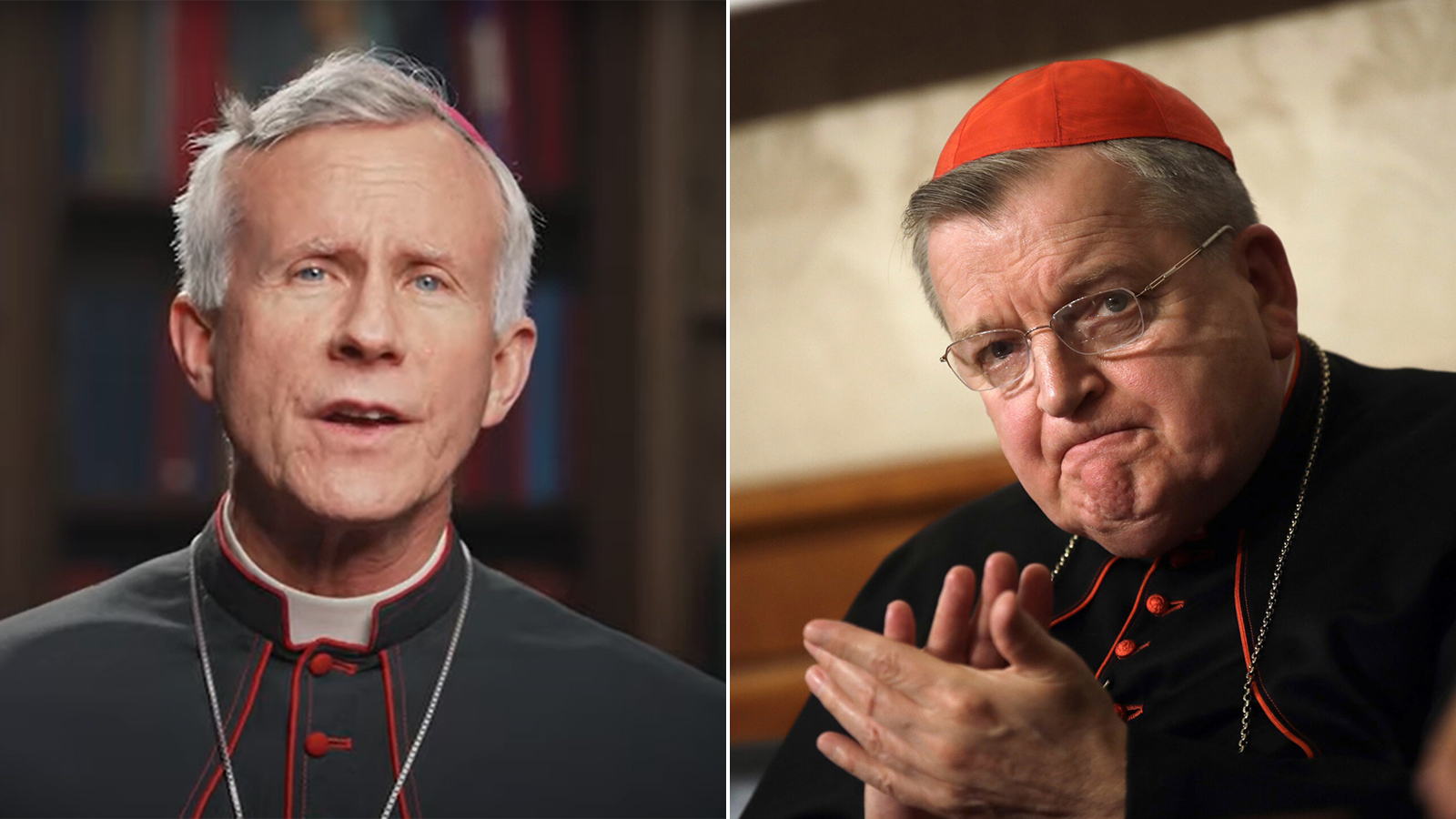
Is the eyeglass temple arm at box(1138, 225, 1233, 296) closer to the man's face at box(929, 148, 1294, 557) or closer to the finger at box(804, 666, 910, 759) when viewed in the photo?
the man's face at box(929, 148, 1294, 557)

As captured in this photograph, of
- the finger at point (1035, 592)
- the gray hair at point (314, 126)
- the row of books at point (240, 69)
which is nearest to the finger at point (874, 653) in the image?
the finger at point (1035, 592)

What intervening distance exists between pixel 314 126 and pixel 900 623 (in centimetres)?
104

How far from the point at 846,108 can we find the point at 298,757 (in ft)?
3.97

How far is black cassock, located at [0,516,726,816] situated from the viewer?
195 cm

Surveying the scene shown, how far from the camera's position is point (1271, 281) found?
1.90 m

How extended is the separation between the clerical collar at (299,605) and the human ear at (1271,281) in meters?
1.13

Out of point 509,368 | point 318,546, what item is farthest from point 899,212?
point 318,546

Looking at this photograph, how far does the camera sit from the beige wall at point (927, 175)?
6.30 ft

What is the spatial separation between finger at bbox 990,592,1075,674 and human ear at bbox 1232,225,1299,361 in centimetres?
52

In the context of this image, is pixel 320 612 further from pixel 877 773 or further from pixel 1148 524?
pixel 1148 524

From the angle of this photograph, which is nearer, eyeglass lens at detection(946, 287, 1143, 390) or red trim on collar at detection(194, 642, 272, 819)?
eyeglass lens at detection(946, 287, 1143, 390)

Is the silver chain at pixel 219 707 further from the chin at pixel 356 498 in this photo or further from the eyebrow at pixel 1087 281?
the eyebrow at pixel 1087 281

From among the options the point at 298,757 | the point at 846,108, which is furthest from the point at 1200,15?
the point at 298,757

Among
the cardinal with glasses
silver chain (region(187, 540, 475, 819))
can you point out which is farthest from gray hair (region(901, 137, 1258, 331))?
silver chain (region(187, 540, 475, 819))
